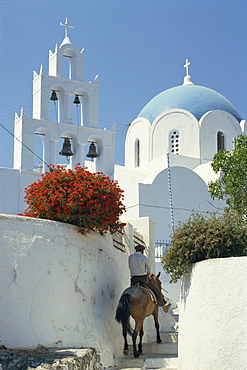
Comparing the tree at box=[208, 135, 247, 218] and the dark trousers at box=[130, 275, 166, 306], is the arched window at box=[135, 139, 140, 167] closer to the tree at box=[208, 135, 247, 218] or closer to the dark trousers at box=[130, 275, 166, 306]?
the tree at box=[208, 135, 247, 218]

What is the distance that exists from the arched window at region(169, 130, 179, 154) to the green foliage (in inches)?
832

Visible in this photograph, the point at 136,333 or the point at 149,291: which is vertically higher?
the point at 149,291

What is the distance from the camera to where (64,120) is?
24281 millimetres

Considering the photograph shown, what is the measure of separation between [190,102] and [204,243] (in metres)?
22.6

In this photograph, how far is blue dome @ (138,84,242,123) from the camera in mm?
30375

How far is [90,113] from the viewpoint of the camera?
973 inches

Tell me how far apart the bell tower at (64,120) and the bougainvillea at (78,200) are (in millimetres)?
13188

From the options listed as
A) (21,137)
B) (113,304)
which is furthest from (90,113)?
(113,304)

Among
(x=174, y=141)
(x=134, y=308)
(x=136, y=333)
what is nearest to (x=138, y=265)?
(x=134, y=308)

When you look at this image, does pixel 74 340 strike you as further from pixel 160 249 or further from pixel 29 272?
pixel 160 249

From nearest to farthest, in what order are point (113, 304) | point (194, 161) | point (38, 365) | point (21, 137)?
point (38, 365) < point (113, 304) < point (21, 137) < point (194, 161)

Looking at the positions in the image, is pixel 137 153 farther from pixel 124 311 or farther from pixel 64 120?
pixel 124 311

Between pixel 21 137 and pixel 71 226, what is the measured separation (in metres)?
14.5

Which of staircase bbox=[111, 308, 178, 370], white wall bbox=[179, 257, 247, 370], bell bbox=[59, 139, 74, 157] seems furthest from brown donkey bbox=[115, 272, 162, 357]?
bell bbox=[59, 139, 74, 157]
